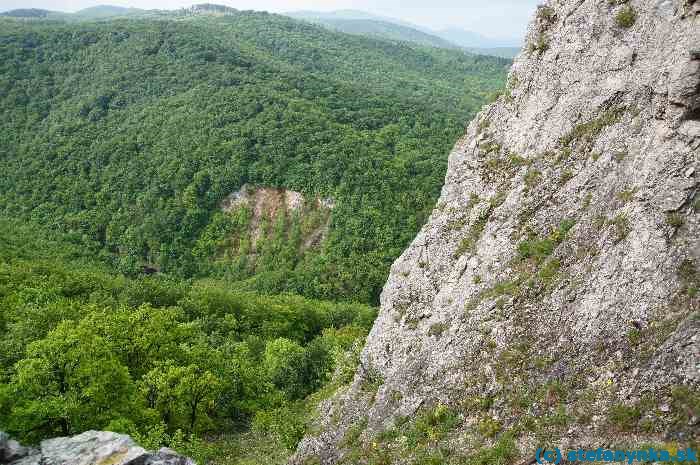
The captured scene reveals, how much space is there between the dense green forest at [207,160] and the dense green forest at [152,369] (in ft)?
115

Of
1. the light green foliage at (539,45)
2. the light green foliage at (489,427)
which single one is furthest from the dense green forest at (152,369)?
the light green foliage at (539,45)

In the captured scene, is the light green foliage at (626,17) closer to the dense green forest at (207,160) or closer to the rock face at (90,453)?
the rock face at (90,453)

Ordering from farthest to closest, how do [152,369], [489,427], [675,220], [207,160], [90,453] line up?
1. [207,160]
2. [152,369]
3. [90,453]
4. [489,427]
5. [675,220]

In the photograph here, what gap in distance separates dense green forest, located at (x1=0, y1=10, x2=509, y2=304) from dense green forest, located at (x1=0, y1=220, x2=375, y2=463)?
34.9 m

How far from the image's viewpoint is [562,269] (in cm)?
2097

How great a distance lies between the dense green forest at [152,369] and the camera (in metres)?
30.0

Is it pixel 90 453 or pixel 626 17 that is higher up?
pixel 626 17

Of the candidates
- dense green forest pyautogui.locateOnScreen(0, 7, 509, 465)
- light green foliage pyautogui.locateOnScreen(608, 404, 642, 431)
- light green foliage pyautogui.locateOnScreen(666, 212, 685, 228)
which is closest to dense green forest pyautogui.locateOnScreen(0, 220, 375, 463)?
dense green forest pyautogui.locateOnScreen(0, 7, 509, 465)

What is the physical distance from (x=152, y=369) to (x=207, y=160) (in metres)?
Result: 91.6

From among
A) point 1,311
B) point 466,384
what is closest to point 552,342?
point 466,384

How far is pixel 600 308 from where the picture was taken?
60.7 feet

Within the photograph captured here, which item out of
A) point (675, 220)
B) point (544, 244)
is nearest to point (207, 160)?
point (544, 244)

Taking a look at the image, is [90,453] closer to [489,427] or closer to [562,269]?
[489,427]

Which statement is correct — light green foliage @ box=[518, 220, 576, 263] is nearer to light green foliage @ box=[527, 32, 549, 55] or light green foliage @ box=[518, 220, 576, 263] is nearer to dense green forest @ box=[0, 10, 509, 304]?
light green foliage @ box=[527, 32, 549, 55]
